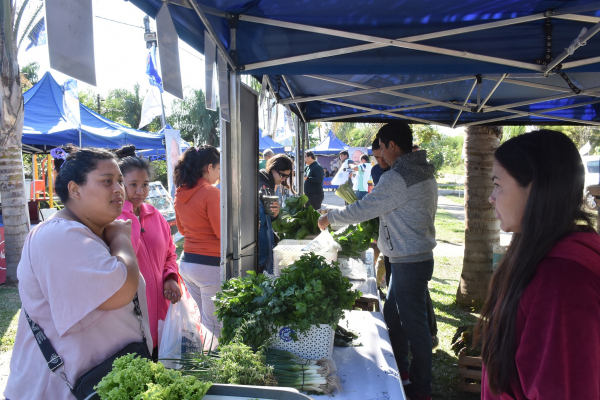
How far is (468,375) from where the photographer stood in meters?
3.54

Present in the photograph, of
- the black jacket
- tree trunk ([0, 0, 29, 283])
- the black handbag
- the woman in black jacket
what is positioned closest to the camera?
the black handbag

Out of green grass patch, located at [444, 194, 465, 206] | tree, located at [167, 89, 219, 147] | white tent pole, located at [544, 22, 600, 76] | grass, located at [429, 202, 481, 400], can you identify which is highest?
tree, located at [167, 89, 219, 147]

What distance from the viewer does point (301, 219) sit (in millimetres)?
3855

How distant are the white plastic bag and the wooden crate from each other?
2.51 metres

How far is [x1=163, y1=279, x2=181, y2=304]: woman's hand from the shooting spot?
2.34 metres

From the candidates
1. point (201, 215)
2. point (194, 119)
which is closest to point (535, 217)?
point (201, 215)

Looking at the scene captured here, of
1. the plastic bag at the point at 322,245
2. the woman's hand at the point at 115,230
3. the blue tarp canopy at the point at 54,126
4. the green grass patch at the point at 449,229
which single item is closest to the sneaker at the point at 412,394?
the plastic bag at the point at 322,245

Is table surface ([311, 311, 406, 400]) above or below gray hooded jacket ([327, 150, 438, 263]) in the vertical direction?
below

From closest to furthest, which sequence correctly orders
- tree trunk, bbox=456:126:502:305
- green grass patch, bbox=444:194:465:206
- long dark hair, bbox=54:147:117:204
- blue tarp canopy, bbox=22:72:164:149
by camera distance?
long dark hair, bbox=54:147:117:204, tree trunk, bbox=456:126:502:305, blue tarp canopy, bbox=22:72:164:149, green grass patch, bbox=444:194:465:206

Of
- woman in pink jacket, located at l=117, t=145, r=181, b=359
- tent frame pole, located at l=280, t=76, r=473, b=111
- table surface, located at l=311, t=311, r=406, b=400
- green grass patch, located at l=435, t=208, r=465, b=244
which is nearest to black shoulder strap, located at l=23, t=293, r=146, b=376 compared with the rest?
woman in pink jacket, located at l=117, t=145, r=181, b=359

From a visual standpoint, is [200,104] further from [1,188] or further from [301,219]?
[301,219]

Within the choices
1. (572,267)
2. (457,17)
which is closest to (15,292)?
(457,17)

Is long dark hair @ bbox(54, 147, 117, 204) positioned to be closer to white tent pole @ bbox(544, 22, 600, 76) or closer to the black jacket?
white tent pole @ bbox(544, 22, 600, 76)

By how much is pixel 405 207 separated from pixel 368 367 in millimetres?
1274
